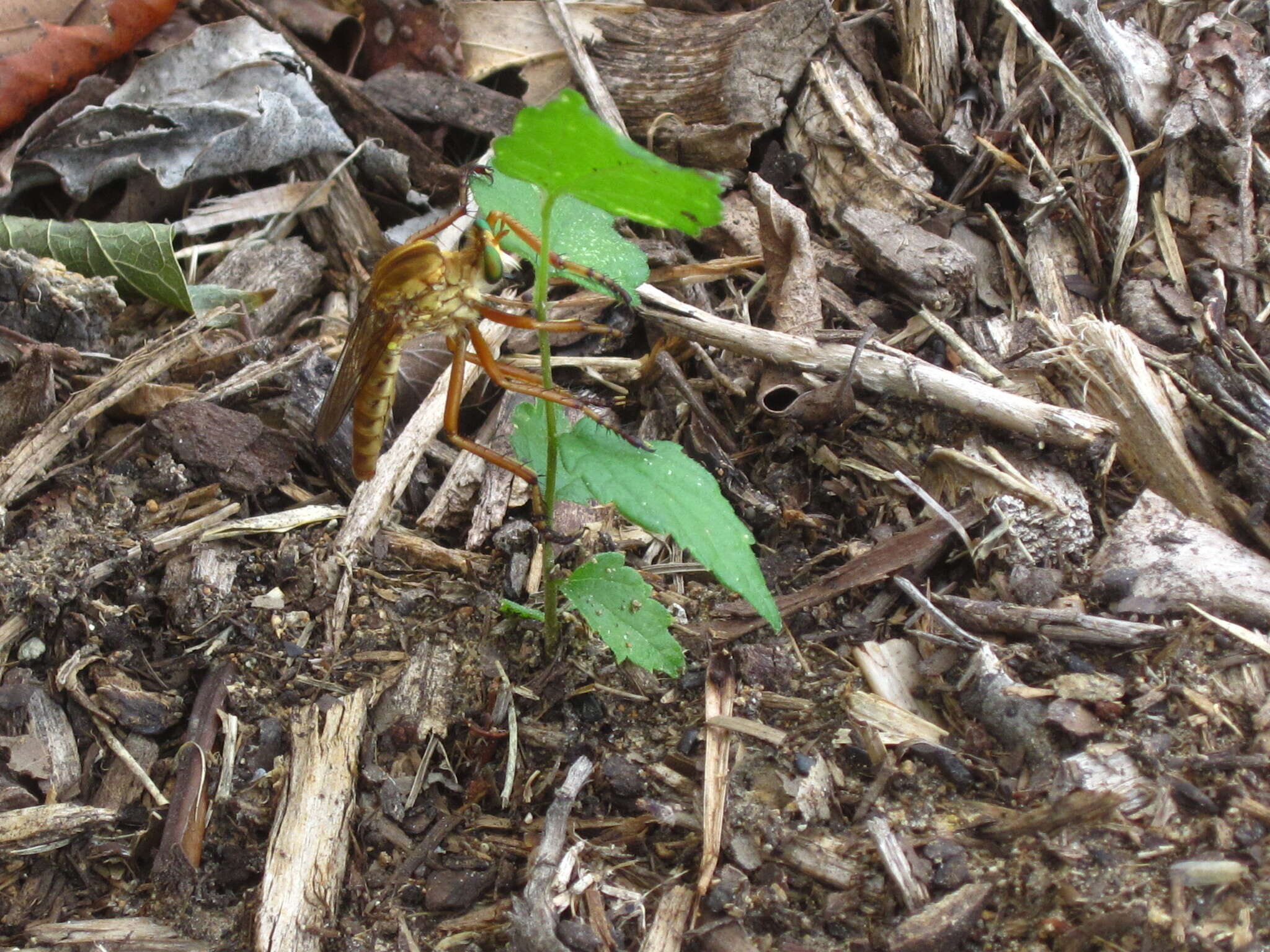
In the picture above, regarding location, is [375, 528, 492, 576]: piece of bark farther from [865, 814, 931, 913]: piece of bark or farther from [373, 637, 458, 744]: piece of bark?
[865, 814, 931, 913]: piece of bark

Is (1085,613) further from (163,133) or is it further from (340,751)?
(163,133)

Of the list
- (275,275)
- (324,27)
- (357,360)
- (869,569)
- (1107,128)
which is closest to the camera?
(869,569)

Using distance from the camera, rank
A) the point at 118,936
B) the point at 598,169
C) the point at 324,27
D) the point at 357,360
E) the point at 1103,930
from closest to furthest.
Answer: the point at 598,169, the point at 1103,930, the point at 118,936, the point at 357,360, the point at 324,27

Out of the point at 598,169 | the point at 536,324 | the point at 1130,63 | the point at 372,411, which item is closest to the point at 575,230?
the point at 536,324

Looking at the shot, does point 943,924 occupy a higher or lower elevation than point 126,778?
higher

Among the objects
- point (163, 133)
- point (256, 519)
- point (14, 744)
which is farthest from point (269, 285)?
point (14, 744)

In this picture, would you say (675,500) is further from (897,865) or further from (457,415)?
(457,415)

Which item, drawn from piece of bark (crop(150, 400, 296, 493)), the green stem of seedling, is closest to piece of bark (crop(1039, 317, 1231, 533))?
the green stem of seedling

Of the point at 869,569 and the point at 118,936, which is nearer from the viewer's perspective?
the point at 118,936
